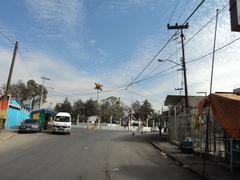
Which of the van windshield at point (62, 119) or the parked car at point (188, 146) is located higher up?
the van windshield at point (62, 119)

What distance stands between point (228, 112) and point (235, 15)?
338 centimetres

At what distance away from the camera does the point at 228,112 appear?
40.3ft

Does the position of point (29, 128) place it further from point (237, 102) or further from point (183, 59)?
point (237, 102)

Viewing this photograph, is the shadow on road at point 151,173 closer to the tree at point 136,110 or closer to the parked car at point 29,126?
the parked car at point 29,126

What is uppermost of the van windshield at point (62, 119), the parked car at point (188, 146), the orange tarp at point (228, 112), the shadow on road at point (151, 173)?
the van windshield at point (62, 119)

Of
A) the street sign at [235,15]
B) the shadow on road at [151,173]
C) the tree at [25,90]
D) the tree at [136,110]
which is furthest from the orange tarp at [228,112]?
the tree at [136,110]

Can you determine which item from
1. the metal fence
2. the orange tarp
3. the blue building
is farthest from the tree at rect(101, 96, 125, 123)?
the orange tarp

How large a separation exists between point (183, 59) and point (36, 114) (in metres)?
23.4

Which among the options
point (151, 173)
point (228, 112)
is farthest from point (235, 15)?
point (151, 173)

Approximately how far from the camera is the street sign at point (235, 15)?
11380 mm

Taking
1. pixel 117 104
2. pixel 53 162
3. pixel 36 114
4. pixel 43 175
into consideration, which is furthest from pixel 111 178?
pixel 117 104

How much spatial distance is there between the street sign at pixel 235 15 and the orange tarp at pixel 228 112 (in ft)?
8.41

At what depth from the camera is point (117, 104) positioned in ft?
420

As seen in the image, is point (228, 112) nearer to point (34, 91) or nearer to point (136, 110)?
point (34, 91)
